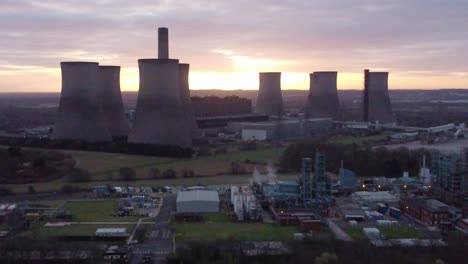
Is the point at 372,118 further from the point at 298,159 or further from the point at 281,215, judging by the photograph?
Answer: the point at 281,215

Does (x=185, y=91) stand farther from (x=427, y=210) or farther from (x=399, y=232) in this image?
→ (x=399, y=232)

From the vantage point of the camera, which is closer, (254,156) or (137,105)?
(137,105)

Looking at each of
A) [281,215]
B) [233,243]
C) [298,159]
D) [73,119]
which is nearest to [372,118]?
[298,159]

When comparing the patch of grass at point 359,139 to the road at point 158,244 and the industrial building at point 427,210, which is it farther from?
the road at point 158,244

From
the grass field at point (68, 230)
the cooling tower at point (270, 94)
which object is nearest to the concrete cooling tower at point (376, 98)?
the cooling tower at point (270, 94)

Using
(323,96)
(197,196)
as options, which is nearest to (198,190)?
(197,196)
